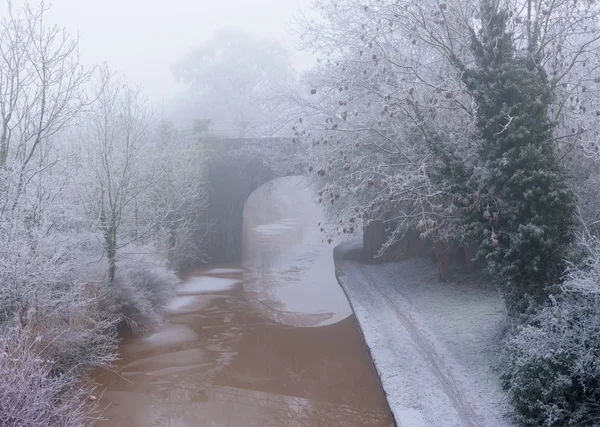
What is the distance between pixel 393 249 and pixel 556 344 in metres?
13.7

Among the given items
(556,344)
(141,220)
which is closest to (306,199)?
(141,220)

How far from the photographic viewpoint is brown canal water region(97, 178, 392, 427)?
837 cm

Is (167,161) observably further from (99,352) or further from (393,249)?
(99,352)

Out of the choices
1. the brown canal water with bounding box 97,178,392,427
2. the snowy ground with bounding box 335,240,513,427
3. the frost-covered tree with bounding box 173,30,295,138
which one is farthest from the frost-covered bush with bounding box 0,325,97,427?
the frost-covered tree with bounding box 173,30,295,138

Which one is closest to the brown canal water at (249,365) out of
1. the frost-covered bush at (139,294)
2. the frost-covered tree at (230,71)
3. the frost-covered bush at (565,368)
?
the frost-covered bush at (139,294)

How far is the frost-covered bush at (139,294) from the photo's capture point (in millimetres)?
11914

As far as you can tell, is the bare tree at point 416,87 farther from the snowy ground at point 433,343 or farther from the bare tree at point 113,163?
the bare tree at point 113,163

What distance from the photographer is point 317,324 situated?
45.1 feet

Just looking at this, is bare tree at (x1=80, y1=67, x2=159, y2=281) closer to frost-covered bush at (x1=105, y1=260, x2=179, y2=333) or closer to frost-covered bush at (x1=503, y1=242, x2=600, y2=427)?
frost-covered bush at (x1=105, y1=260, x2=179, y2=333)

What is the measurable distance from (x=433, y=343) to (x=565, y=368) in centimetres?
435

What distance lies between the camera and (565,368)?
20.6 ft

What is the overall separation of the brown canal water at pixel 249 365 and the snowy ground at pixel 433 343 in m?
0.43

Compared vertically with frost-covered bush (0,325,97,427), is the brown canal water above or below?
below

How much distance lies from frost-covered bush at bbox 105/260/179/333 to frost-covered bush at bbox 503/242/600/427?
7.84 metres
